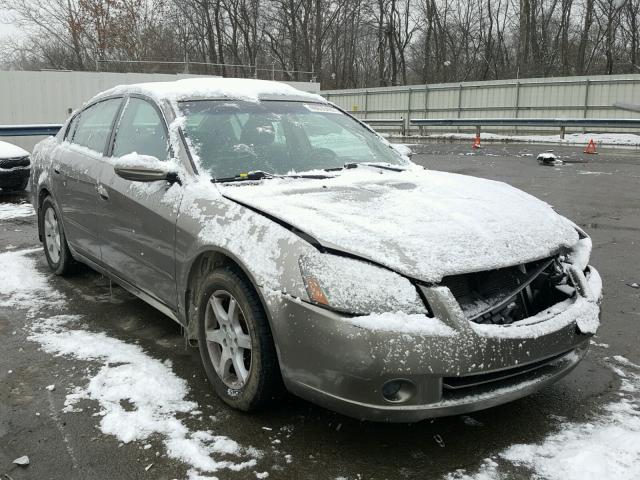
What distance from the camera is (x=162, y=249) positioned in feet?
11.0

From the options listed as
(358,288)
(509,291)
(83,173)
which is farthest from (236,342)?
(83,173)

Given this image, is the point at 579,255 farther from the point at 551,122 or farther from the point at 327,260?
the point at 551,122

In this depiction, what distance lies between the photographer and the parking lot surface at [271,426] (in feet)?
8.21

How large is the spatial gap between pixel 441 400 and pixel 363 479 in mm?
454

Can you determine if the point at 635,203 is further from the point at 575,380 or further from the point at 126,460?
the point at 126,460

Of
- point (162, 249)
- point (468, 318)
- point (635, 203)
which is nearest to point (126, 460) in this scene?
point (162, 249)

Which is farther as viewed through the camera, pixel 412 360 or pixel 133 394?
pixel 133 394

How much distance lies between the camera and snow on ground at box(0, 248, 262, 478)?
261 cm

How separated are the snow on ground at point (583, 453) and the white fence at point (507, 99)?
21.9m

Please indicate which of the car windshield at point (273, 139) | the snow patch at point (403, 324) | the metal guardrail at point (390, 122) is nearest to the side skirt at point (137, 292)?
the car windshield at point (273, 139)

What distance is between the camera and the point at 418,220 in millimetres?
2744

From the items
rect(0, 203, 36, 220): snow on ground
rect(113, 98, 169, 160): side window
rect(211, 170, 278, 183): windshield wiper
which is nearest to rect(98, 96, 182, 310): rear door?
rect(113, 98, 169, 160): side window

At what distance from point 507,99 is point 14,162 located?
21.4 meters

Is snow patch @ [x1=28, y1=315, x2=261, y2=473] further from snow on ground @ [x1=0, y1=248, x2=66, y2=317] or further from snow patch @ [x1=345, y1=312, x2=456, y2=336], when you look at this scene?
snow patch @ [x1=345, y1=312, x2=456, y2=336]
